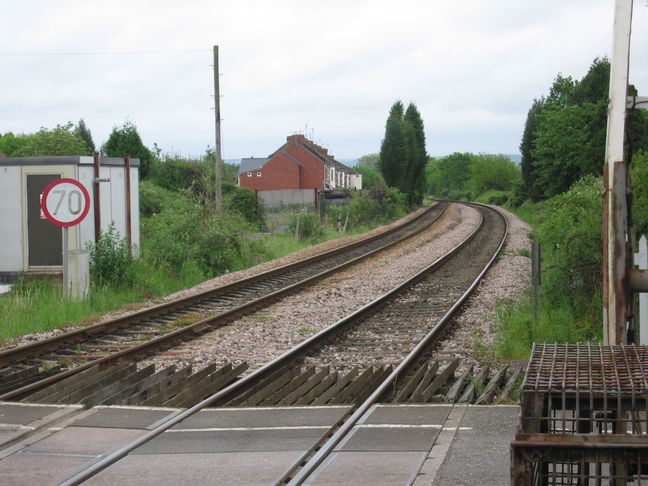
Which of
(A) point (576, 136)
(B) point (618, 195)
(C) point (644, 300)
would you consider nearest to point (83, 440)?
(B) point (618, 195)

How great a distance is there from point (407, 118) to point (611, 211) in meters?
94.5

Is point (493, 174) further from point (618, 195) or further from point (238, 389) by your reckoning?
point (618, 195)

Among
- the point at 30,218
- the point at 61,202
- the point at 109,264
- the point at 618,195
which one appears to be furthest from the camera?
the point at 30,218

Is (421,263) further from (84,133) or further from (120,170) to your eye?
(84,133)

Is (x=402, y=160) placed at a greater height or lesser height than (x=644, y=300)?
greater

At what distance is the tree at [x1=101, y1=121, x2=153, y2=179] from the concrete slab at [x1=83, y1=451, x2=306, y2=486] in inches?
1729

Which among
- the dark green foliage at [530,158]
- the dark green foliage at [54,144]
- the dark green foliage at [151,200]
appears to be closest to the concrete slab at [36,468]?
the dark green foliage at [54,144]

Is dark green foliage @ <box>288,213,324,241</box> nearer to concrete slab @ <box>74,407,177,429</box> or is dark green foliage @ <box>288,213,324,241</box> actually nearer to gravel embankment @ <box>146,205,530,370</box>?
gravel embankment @ <box>146,205,530,370</box>

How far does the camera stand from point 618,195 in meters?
4.58

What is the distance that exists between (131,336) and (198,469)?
6273mm

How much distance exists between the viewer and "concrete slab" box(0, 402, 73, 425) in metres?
6.39

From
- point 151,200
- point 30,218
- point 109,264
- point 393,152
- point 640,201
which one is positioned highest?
point 393,152

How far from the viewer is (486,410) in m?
6.39

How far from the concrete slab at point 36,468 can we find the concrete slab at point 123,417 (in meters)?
0.83
